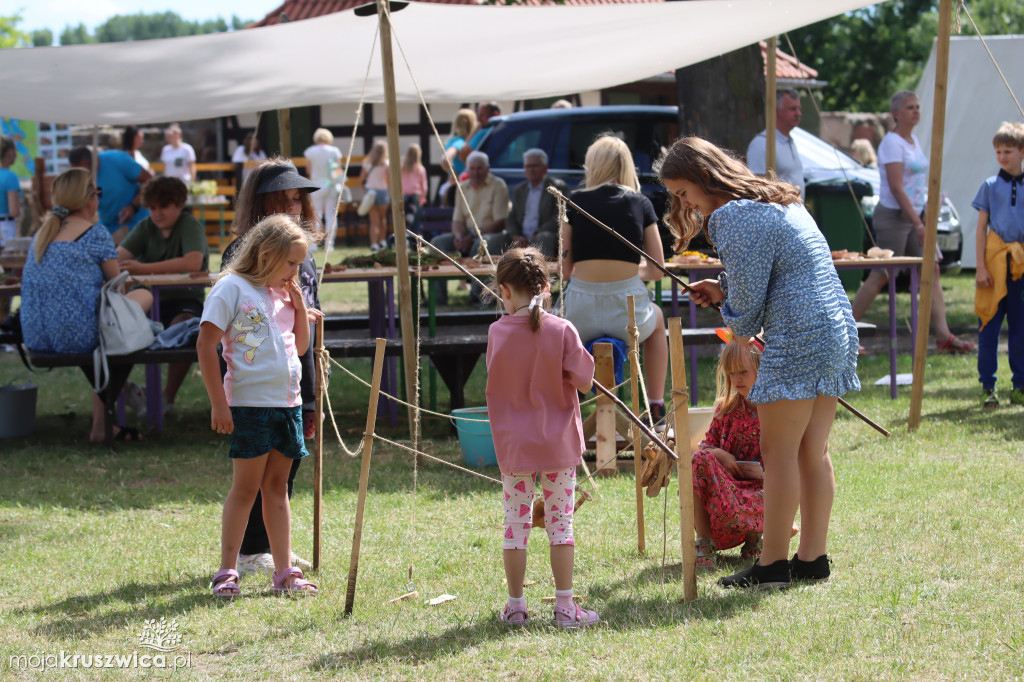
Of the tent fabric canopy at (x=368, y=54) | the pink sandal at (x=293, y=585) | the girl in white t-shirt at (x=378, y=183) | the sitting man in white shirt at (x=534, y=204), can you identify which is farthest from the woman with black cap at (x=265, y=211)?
the girl in white t-shirt at (x=378, y=183)

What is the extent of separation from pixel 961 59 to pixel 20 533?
494 inches

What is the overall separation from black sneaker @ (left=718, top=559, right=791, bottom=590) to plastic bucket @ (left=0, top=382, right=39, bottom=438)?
5.12m

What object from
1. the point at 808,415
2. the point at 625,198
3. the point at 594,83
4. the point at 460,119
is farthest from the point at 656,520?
the point at 460,119

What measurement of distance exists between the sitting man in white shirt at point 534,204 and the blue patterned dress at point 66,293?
384cm

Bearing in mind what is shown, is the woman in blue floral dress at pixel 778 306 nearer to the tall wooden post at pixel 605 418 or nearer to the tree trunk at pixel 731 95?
the tall wooden post at pixel 605 418

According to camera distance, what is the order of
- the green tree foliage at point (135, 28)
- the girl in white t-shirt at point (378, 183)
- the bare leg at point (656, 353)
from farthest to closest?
1. the green tree foliage at point (135, 28)
2. the girl in white t-shirt at point (378, 183)
3. the bare leg at point (656, 353)

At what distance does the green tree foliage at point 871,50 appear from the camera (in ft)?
106

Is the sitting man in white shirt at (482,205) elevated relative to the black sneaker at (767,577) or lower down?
elevated

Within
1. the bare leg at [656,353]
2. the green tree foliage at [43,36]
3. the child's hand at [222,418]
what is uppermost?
the green tree foliage at [43,36]

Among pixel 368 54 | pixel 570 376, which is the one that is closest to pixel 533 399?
pixel 570 376

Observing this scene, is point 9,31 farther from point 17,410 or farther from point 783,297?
point 783,297

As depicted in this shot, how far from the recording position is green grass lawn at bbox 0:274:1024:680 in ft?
10.5

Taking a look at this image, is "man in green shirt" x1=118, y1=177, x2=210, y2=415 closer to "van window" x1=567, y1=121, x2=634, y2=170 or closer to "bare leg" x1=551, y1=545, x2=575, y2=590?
"bare leg" x1=551, y1=545, x2=575, y2=590

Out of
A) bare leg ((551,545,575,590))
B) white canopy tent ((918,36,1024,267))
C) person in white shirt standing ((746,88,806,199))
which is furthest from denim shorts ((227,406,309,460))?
white canopy tent ((918,36,1024,267))
